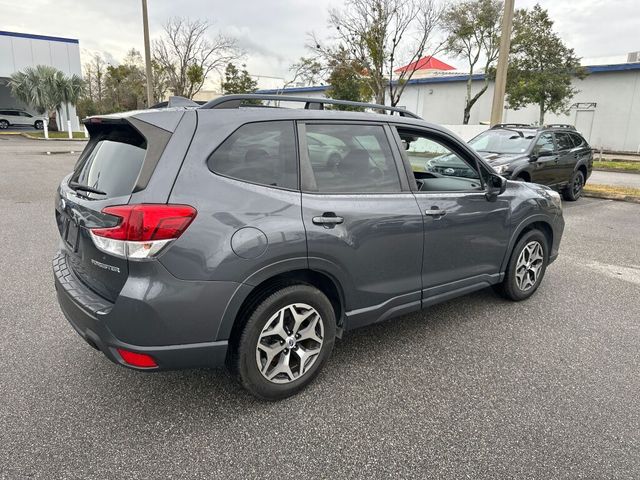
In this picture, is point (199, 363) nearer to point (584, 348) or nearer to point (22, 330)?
point (22, 330)

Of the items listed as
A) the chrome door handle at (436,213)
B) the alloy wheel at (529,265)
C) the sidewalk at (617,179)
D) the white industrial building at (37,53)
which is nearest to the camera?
the chrome door handle at (436,213)

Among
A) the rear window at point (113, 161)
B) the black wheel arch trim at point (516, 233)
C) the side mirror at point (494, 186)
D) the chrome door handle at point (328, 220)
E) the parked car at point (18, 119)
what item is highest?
the parked car at point (18, 119)

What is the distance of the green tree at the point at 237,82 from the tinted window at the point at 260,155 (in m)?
40.0

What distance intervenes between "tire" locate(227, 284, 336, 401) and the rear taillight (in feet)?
2.18

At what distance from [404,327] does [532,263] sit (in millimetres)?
1613

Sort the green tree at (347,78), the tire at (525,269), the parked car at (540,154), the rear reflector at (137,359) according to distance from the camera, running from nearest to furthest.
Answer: the rear reflector at (137,359)
the tire at (525,269)
the parked car at (540,154)
the green tree at (347,78)

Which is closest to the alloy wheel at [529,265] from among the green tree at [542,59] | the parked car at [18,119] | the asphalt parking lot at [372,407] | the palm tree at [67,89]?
the asphalt parking lot at [372,407]

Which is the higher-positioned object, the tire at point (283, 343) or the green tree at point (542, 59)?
the green tree at point (542, 59)

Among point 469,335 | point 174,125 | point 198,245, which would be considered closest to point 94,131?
point 174,125

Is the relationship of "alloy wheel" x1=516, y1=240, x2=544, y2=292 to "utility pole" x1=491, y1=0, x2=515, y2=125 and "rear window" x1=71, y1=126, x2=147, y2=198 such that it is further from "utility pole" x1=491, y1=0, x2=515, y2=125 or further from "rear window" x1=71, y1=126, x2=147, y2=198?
"utility pole" x1=491, y1=0, x2=515, y2=125

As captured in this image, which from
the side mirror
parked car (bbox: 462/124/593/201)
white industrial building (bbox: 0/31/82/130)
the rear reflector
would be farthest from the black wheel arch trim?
white industrial building (bbox: 0/31/82/130)

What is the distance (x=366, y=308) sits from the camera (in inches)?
122

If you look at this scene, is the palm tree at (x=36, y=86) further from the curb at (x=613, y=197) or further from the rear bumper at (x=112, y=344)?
the rear bumper at (x=112, y=344)

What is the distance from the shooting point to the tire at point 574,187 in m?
10.7
